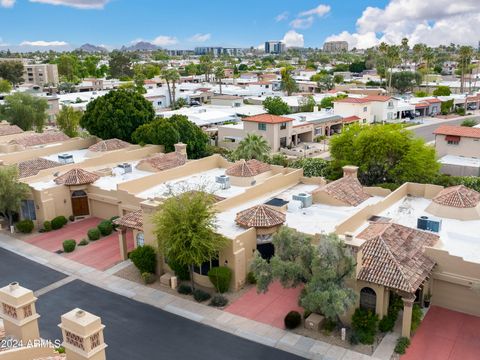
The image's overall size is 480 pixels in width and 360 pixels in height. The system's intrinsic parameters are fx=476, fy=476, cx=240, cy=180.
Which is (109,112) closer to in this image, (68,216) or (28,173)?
(28,173)

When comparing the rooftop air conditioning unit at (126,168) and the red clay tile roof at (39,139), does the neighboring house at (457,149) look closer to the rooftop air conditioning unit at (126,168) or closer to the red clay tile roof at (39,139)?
the rooftop air conditioning unit at (126,168)

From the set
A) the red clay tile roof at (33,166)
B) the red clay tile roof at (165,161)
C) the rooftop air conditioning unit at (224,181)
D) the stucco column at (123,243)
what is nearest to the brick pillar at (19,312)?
the stucco column at (123,243)

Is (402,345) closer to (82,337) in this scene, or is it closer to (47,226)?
(82,337)

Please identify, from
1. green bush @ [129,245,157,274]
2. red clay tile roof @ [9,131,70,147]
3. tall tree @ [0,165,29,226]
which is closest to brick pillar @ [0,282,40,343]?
green bush @ [129,245,157,274]

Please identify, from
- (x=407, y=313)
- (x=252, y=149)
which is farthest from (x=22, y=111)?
(x=407, y=313)

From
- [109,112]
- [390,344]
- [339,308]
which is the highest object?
[109,112]

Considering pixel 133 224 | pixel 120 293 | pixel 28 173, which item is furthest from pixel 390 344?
pixel 28 173
